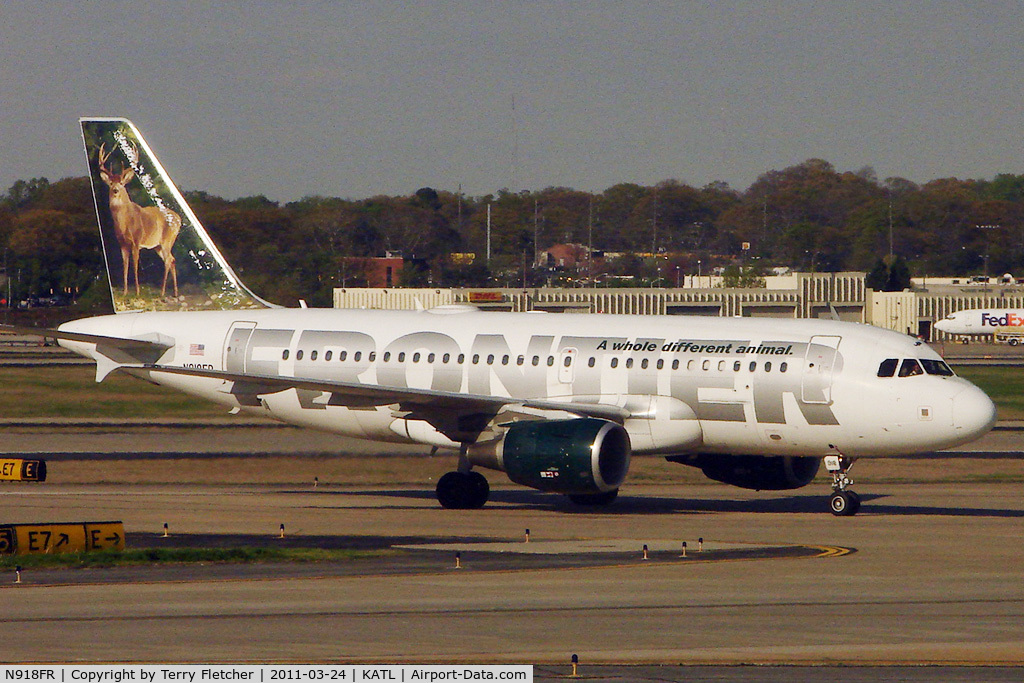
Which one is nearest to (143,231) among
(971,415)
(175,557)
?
(175,557)

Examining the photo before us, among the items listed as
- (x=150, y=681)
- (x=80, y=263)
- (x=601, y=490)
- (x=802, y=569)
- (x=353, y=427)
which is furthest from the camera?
(x=80, y=263)

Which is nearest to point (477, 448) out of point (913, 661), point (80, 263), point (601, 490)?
point (601, 490)

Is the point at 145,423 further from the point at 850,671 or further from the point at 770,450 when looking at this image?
the point at 850,671

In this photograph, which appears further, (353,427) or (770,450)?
(353,427)

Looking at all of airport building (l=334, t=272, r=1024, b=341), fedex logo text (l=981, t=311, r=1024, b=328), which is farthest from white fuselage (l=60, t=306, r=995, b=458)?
fedex logo text (l=981, t=311, r=1024, b=328)

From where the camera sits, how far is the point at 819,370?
32969 millimetres

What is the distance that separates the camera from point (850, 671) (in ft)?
53.5

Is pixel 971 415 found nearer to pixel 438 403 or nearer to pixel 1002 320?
pixel 438 403

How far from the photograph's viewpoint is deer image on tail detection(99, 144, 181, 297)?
42.7 meters

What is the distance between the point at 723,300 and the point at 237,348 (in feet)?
307

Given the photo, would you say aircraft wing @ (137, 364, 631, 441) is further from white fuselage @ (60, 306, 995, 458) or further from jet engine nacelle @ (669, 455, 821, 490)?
jet engine nacelle @ (669, 455, 821, 490)

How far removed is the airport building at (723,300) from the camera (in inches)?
4835

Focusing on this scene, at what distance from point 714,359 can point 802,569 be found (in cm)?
972

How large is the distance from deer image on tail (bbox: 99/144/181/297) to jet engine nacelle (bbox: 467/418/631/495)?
47.7 ft
